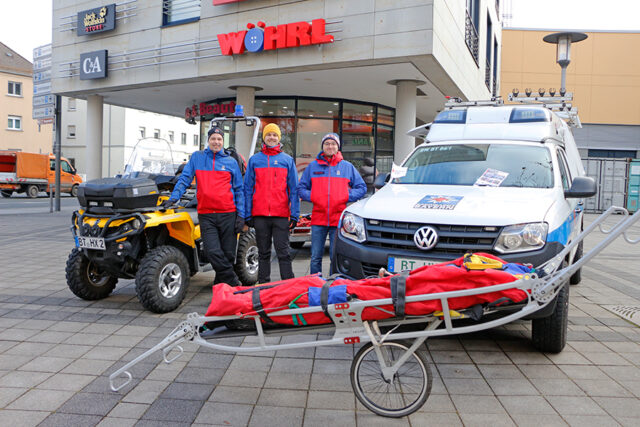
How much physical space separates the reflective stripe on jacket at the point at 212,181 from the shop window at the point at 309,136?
39.9 ft

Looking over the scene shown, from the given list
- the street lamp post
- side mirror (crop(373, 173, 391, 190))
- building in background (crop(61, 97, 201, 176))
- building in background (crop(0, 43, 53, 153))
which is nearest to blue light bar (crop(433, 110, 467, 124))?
side mirror (crop(373, 173, 391, 190))

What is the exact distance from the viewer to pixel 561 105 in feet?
26.9

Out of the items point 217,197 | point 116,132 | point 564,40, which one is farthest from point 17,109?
point 217,197

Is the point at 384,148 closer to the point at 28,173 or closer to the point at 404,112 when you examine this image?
the point at 404,112

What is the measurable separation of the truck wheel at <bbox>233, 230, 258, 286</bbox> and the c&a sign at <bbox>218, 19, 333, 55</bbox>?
736cm

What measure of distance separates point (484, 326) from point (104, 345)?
304 cm

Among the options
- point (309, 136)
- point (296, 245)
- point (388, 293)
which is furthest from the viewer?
point (309, 136)

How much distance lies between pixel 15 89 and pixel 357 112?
127 feet

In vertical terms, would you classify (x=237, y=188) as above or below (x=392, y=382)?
above

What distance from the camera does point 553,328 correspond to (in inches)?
162

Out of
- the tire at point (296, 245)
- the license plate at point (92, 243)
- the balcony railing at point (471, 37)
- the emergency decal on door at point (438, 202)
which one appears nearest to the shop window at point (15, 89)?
the balcony railing at point (471, 37)

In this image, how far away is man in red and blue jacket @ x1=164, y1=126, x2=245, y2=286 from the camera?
5.55 metres

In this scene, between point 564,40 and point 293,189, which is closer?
point 293,189

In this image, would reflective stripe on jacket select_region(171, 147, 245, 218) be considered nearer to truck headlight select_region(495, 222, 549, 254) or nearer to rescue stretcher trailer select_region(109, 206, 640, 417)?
rescue stretcher trailer select_region(109, 206, 640, 417)
